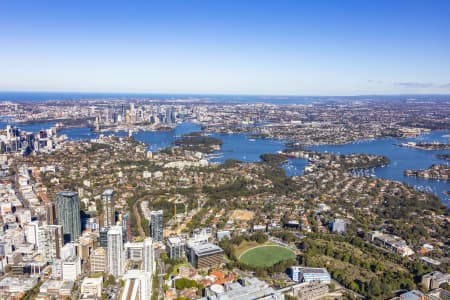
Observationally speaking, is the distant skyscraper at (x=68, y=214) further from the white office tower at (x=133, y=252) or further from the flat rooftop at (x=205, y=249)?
the flat rooftop at (x=205, y=249)

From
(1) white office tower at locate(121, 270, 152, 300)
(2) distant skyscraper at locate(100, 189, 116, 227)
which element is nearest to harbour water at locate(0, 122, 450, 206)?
(2) distant skyscraper at locate(100, 189, 116, 227)

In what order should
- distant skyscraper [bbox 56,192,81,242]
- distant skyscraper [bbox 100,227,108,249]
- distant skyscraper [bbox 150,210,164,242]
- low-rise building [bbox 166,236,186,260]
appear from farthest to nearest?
distant skyscraper [bbox 150,210,164,242]
distant skyscraper [bbox 56,192,81,242]
low-rise building [bbox 166,236,186,260]
distant skyscraper [bbox 100,227,108,249]

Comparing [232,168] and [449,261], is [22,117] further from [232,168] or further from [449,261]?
[449,261]

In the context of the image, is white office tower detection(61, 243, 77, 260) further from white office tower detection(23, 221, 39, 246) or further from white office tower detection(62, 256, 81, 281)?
white office tower detection(23, 221, 39, 246)

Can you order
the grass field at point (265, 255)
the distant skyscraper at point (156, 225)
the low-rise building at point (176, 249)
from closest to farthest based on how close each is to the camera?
the low-rise building at point (176, 249)
the grass field at point (265, 255)
the distant skyscraper at point (156, 225)

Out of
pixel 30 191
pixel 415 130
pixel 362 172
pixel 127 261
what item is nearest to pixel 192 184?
pixel 30 191

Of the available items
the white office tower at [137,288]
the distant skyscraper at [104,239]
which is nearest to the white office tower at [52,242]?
the distant skyscraper at [104,239]

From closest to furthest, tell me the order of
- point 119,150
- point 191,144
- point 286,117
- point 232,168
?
point 232,168
point 119,150
point 191,144
point 286,117
